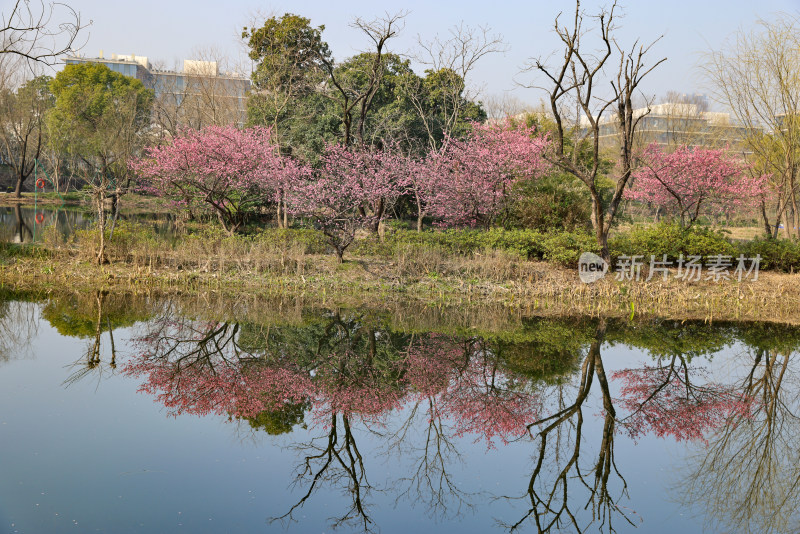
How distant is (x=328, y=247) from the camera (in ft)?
48.2

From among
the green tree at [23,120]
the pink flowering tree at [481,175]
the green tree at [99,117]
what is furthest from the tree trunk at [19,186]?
the pink flowering tree at [481,175]

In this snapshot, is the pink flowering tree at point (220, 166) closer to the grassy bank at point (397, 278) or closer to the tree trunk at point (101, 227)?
the grassy bank at point (397, 278)

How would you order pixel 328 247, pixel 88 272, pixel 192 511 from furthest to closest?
pixel 328 247, pixel 88 272, pixel 192 511

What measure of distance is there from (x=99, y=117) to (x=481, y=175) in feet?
97.9

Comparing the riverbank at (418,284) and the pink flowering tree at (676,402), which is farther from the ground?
the riverbank at (418,284)

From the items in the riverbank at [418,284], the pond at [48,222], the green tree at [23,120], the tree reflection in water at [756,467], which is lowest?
the tree reflection in water at [756,467]

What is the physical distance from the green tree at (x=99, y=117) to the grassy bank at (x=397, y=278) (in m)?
19.2

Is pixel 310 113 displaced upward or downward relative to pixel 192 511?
upward

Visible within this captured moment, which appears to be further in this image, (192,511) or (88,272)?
(88,272)

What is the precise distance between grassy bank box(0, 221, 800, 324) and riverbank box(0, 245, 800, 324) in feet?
0.07

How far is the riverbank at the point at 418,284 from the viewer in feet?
38.8

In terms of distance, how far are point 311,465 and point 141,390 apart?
8.31 ft

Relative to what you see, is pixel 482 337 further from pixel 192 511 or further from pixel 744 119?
pixel 744 119

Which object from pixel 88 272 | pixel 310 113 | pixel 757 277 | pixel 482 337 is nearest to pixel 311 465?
pixel 482 337
